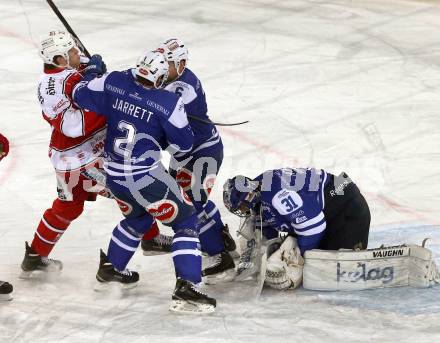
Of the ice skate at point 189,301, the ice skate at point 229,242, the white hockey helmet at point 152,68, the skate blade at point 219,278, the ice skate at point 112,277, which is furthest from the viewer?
the ice skate at point 229,242

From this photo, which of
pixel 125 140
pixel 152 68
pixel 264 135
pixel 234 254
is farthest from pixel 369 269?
pixel 264 135

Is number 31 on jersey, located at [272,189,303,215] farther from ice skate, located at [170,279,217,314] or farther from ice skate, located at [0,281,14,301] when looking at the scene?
ice skate, located at [0,281,14,301]

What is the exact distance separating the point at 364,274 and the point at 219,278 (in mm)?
804

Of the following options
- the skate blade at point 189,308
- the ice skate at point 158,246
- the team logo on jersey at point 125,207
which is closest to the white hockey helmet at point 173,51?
the team logo on jersey at point 125,207

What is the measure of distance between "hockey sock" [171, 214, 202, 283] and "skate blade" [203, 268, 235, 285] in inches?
15.4

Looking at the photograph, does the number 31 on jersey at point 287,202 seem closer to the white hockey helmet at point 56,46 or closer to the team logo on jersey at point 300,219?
the team logo on jersey at point 300,219

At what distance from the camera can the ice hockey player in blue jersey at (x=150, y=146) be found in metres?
5.16

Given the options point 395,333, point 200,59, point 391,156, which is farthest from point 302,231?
point 200,59

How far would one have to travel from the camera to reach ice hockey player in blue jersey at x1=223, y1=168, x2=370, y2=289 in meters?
5.41

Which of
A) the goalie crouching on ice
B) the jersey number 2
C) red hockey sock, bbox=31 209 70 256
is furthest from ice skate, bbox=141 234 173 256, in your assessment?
the jersey number 2

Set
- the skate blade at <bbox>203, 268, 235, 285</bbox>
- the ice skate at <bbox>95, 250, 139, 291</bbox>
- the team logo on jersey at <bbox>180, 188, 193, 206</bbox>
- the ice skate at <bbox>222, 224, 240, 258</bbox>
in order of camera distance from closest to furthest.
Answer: the team logo on jersey at <bbox>180, 188, 193, 206</bbox>
the ice skate at <bbox>95, 250, 139, 291</bbox>
the skate blade at <bbox>203, 268, 235, 285</bbox>
the ice skate at <bbox>222, 224, 240, 258</bbox>

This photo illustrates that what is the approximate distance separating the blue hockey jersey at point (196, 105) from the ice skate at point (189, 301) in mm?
894

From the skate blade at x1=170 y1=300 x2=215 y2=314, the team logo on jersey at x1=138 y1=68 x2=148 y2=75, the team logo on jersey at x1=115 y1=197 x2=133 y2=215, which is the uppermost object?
the team logo on jersey at x1=138 y1=68 x2=148 y2=75

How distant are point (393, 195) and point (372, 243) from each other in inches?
31.7
